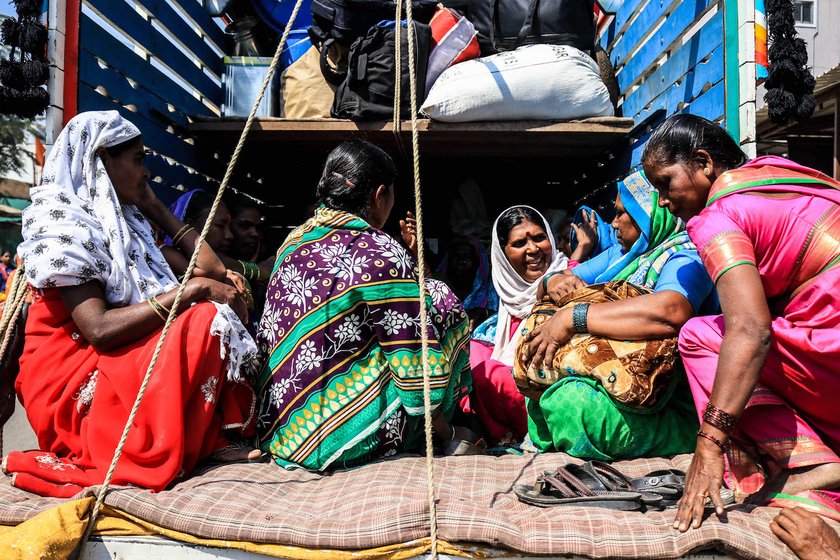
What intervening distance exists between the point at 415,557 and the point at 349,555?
0.58 feet

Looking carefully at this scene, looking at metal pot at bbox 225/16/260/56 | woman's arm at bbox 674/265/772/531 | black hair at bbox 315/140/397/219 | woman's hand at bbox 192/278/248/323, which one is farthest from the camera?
metal pot at bbox 225/16/260/56

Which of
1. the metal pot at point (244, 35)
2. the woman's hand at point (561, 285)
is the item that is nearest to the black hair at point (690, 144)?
the woman's hand at point (561, 285)

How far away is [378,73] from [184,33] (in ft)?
4.76

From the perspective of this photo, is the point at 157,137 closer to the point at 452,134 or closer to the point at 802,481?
the point at 452,134

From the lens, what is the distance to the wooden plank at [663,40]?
3100 millimetres

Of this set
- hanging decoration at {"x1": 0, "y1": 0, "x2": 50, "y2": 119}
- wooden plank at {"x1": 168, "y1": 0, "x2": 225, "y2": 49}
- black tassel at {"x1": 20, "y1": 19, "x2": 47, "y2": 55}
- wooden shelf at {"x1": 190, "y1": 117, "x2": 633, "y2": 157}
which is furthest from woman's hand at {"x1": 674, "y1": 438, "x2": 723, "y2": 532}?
wooden plank at {"x1": 168, "y1": 0, "x2": 225, "y2": 49}

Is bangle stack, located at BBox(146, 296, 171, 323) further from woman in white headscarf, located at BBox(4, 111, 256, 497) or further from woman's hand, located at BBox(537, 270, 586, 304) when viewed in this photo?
woman's hand, located at BBox(537, 270, 586, 304)

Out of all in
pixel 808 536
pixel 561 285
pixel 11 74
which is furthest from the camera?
pixel 561 285

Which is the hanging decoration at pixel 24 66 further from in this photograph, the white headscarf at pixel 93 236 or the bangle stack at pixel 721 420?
the bangle stack at pixel 721 420

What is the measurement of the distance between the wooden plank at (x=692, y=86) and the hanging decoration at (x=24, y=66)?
9.68 ft

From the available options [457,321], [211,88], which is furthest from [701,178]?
[211,88]

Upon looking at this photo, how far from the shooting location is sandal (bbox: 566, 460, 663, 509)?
5.92 ft

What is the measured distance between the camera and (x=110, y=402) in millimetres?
2041

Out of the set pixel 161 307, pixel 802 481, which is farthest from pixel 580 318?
pixel 161 307
